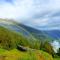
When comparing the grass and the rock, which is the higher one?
the rock

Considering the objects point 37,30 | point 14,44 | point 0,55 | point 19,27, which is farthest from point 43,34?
point 0,55

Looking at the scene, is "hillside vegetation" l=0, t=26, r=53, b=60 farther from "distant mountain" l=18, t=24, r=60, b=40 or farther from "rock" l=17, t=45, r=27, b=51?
"distant mountain" l=18, t=24, r=60, b=40

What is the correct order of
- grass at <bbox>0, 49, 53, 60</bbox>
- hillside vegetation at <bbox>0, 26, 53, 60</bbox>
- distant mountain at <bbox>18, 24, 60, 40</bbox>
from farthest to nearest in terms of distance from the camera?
distant mountain at <bbox>18, 24, 60, 40</bbox> → hillside vegetation at <bbox>0, 26, 53, 60</bbox> → grass at <bbox>0, 49, 53, 60</bbox>

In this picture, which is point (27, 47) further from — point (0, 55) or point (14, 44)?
point (0, 55)

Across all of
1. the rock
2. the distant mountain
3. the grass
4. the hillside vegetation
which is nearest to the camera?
the grass

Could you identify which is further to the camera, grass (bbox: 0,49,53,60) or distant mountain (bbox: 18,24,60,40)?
distant mountain (bbox: 18,24,60,40)

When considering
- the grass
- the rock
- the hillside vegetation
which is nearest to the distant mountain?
the hillside vegetation

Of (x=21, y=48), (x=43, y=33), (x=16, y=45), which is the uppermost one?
(x=43, y=33)

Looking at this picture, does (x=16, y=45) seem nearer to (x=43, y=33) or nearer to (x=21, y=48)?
(x=21, y=48)

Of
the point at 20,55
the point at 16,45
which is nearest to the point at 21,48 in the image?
the point at 16,45

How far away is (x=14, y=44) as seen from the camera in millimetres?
9430

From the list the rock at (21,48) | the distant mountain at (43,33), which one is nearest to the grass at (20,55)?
the rock at (21,48)

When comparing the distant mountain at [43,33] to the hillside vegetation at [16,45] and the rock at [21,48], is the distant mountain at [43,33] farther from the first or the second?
the rock at [21,48]

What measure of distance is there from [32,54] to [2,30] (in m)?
1.44
